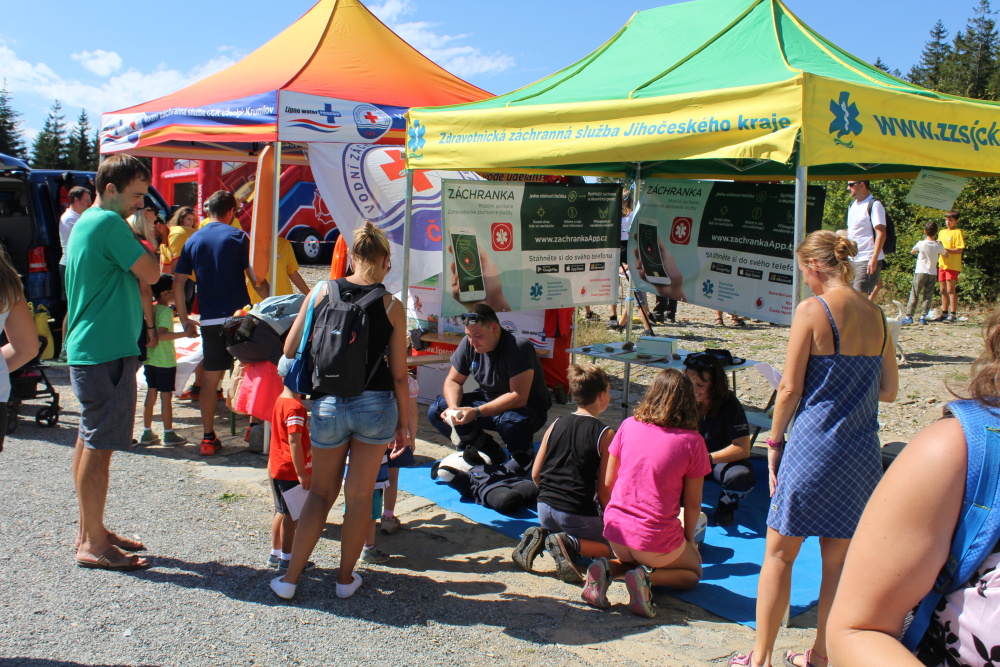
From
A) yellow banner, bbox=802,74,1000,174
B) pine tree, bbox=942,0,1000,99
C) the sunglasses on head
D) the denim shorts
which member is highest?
pine tree, bbox=942,0,1000,99

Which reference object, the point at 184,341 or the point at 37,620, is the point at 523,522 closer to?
the point at 37,620

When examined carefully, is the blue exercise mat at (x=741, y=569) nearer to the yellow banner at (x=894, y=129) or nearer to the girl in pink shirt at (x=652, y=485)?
the girl in pink shirt at (x=652, y=485)

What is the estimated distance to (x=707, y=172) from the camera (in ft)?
22.2

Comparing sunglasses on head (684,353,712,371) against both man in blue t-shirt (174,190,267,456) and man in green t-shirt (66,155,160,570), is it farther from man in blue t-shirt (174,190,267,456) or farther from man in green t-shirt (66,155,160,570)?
man in blue t-shirt (174,190,267,456)

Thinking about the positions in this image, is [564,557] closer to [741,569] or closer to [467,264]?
[741,569]

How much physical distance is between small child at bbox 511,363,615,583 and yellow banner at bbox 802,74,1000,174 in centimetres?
149

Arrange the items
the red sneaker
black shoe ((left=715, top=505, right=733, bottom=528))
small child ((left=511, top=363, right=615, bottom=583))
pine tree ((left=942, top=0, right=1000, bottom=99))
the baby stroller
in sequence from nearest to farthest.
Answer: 1. small child ((left=511, top=363, right=615, bottom=583))
2. black shoe ((left=715, top=505, right=733, bottom=528))
3. the red sneaker
4. the baby stroller
5. pine tree ((left=942, top=0, right=1000, bottom=99))

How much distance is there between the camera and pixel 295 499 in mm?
3609

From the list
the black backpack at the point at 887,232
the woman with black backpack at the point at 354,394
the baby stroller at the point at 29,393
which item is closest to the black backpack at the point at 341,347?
the woman with black backpack at the point at 354,394

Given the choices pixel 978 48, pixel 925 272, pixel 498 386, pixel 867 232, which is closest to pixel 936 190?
pixel 498 386

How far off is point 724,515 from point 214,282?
12.6 feet

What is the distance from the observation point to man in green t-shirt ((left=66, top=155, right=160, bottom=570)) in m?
3.55

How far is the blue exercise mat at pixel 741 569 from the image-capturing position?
145 inches

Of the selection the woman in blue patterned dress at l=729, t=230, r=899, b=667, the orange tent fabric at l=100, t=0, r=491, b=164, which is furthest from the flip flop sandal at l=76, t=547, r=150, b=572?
the orange tent fabric at l=100, t=0, r=491, b=164
